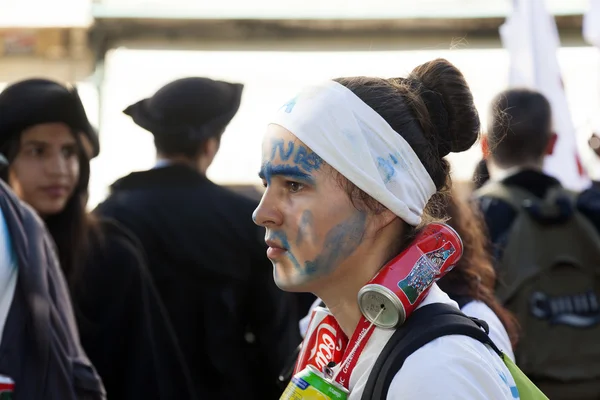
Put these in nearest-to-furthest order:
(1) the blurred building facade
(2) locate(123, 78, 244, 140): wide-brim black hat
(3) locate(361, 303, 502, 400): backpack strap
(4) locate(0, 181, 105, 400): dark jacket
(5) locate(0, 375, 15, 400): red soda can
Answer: (3) locate(361, 303, 502, 400): backpack strap → (5) locate(0, 375, 15, 400): red soda can → (4) locate(0, 181, 105, 400): dark jacket → (2) locate(123, 78, 244, 140): wide-brim black hat → (1) the blurred building facade

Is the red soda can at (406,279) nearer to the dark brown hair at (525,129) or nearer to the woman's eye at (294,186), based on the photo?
the woman's eye at (294,186)

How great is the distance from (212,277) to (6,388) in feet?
5.36

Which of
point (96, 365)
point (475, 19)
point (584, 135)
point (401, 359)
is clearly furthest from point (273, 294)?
point (475, 19)

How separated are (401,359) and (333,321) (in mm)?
321

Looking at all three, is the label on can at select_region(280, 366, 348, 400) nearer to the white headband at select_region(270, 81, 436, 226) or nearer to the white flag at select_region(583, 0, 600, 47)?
the white headband at select_region(270, 81, 436, 226)

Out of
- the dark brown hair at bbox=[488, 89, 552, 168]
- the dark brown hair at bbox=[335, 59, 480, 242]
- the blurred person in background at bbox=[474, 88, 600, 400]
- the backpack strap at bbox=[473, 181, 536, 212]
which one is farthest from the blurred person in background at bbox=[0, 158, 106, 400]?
the dark brown hair at bbox=[488, 89, 552, 168]

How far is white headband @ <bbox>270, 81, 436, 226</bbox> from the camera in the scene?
174 centimetres

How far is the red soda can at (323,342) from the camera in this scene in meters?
1.85

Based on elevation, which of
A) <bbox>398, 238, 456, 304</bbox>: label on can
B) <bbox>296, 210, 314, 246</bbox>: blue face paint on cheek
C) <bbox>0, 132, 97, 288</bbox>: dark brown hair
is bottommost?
<bbox>0, 132, 97, 288</bbox>: dark brown hair

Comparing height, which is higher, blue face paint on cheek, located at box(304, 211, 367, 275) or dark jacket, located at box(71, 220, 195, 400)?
blue face paint on cheek, located at box(304, 211, 367, 275)

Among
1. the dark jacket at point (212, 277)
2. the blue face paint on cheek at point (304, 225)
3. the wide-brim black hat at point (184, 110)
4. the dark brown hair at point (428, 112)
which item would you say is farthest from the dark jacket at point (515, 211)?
the blue face paint on cheek at point (304, 225)

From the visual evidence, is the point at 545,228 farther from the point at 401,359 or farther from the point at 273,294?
the point at 401,359

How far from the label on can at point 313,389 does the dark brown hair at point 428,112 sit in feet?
1.01

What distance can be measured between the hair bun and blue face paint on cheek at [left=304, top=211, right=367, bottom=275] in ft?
0.79
